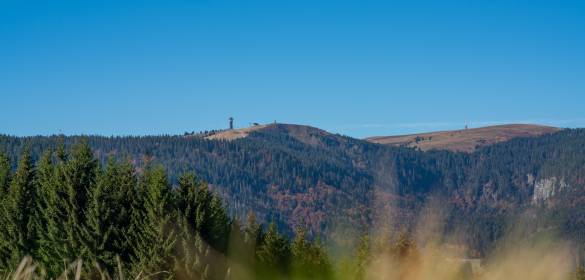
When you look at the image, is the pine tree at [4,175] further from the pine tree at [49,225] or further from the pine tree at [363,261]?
the pine tree at [363,261]

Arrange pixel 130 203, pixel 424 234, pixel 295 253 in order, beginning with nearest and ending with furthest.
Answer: pixel 424 234 → pixel 130 203 → pixel 295 253

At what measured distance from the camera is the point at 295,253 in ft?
189

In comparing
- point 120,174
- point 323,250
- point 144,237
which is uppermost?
point 120,174

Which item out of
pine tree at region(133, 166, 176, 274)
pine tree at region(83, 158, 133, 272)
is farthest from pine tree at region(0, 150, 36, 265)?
pine tree at region(133, 166, 176, 274)

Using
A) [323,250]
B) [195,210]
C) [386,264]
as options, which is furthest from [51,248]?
[386,264]

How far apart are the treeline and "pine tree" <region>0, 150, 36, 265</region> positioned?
53 mm

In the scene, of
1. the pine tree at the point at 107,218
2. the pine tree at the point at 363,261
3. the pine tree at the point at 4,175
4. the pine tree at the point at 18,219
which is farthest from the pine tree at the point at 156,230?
the pine tree at the point at 4,175

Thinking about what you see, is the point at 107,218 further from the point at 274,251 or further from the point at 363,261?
the point at 363,261

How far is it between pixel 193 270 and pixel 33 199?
12.9 m

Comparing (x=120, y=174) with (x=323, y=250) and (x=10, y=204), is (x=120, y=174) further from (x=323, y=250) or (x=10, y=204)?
(x=323, y=250)

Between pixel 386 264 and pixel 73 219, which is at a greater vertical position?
pixel 386 264

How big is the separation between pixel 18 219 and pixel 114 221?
541 cm

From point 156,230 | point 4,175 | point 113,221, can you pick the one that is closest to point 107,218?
point 113,221

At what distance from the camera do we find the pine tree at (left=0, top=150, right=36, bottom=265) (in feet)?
133
